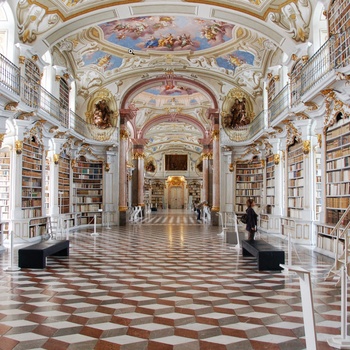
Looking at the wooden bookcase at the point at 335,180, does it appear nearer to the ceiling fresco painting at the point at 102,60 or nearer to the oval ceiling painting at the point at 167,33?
the oval ceiling painting at the point at 167,33

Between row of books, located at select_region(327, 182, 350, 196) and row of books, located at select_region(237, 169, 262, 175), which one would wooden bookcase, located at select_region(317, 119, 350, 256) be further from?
row of books, located at select_region(237, 169, 262, 175)

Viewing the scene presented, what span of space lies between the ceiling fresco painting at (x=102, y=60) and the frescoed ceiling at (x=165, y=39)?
0.15 ft

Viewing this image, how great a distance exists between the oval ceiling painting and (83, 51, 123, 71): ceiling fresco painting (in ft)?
3.37

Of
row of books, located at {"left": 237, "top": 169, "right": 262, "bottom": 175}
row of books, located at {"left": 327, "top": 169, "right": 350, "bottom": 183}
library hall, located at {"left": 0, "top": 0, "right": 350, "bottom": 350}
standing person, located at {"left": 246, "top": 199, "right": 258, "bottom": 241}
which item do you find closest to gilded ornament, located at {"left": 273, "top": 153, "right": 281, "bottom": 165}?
library hall, located at {"left": 0, "top": 0, "right": 350, "bottom": 350}

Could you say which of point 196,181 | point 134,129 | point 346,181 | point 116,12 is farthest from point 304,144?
Result: point 196,181

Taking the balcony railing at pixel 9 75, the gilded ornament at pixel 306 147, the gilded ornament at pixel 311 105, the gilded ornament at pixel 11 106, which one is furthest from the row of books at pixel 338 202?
the balcony railing at pixel 9 75

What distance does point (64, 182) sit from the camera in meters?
17.3

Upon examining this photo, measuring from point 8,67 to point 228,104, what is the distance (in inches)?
480

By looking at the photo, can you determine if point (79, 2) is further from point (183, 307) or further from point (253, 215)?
point (183, 307)

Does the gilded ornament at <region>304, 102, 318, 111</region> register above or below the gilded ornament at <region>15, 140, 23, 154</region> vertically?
above

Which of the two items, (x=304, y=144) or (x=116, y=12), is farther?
(x=116, y=12)

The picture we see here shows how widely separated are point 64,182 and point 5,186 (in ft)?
16.7

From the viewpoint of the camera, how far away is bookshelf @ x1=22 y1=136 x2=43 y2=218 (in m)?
12.6

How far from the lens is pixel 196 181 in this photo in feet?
158
